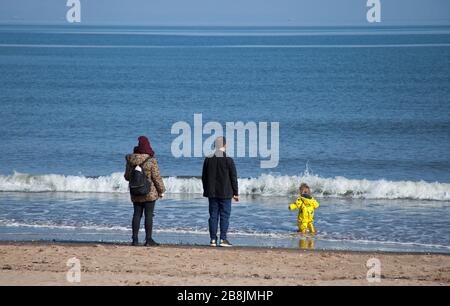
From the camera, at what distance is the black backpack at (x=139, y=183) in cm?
1353

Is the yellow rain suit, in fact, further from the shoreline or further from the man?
the man

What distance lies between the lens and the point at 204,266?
41.5 feet

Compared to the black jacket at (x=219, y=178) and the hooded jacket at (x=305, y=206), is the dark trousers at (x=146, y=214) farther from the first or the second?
the hooded jacket at (x=305, y=206)

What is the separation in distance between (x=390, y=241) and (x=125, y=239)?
4.44 m

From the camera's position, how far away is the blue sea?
686 inches

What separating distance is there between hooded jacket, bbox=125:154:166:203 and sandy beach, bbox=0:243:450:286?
750 mm

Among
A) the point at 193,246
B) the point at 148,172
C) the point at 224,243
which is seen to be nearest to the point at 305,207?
the point at 224,243

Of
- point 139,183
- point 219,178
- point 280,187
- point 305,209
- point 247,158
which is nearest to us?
point 139,183

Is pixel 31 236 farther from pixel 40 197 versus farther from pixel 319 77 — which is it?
pixel 319 77

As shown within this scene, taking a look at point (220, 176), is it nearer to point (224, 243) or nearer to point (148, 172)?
point (148, 172)

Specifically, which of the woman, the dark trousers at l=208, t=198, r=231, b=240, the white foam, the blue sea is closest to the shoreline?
the dark trousers at l=208, t=198, r=231, b=240

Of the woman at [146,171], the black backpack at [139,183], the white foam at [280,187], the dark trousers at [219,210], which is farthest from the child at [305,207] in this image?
the white foam at [280,187]

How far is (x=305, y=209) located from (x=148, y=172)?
3.50m

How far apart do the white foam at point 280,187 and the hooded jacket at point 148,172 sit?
8.68 meters
